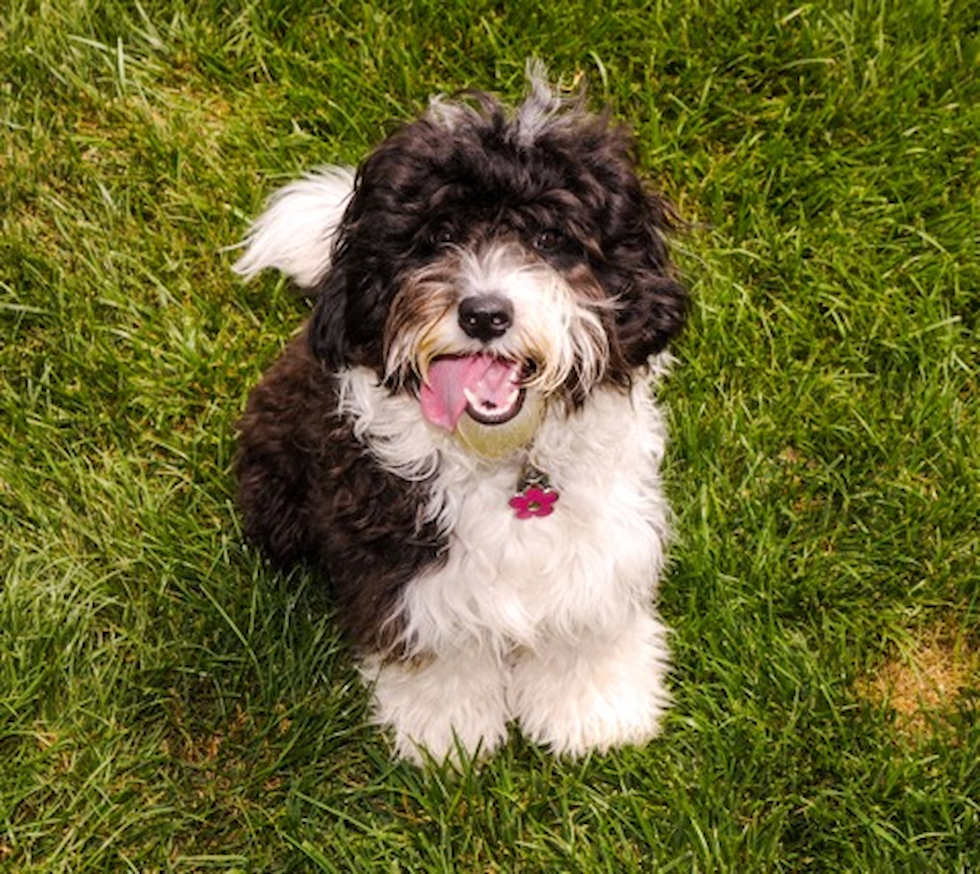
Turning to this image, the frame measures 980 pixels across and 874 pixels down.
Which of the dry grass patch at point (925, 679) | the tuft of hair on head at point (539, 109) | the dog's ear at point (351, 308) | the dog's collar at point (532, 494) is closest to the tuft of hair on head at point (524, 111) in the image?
the tuft of hair on head at point (539, 109)

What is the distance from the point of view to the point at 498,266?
2.79m

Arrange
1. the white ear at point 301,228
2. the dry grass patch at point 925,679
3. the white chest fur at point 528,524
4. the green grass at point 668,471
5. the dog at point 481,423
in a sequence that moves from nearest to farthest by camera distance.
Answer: the dog at point 481,423 → the white chest fur at point 528,524 → the white ear at point 301,228 → the green grass at point 668,471 → the dry grass patch at point 925,679

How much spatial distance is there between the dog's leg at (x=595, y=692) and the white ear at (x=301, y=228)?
109 cm

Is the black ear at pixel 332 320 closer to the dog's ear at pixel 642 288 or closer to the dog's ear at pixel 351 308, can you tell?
the dog's ear at pixel 351 308

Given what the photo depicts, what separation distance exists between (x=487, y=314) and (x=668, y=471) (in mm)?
1459

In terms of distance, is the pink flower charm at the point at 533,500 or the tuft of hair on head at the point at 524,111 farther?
the pink flower charm at the point at 533,500

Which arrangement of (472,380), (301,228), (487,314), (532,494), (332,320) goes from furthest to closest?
(301,228)
(532,494)
(332,320)
(472,380)
(487,314)

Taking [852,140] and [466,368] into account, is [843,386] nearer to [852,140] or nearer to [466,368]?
[852,140]

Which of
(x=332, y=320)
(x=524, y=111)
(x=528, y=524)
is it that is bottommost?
(x=528, y=524)

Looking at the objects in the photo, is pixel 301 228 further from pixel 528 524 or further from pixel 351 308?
pixel 528 524

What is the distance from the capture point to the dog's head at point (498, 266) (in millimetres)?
2775

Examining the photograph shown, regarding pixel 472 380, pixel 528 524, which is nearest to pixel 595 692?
pixel 528 524

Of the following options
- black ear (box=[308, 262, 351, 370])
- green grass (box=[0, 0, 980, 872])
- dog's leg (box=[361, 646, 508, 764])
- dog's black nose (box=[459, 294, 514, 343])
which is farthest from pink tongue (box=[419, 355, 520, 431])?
green grass (box=[0, 0, 980, 872])

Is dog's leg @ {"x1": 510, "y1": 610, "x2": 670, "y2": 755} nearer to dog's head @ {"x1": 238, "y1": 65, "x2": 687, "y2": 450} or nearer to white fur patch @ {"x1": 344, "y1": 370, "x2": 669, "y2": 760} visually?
white fur patch @ {"x1": 344, "y1": 370, "x2": 669, "y2": 760}
